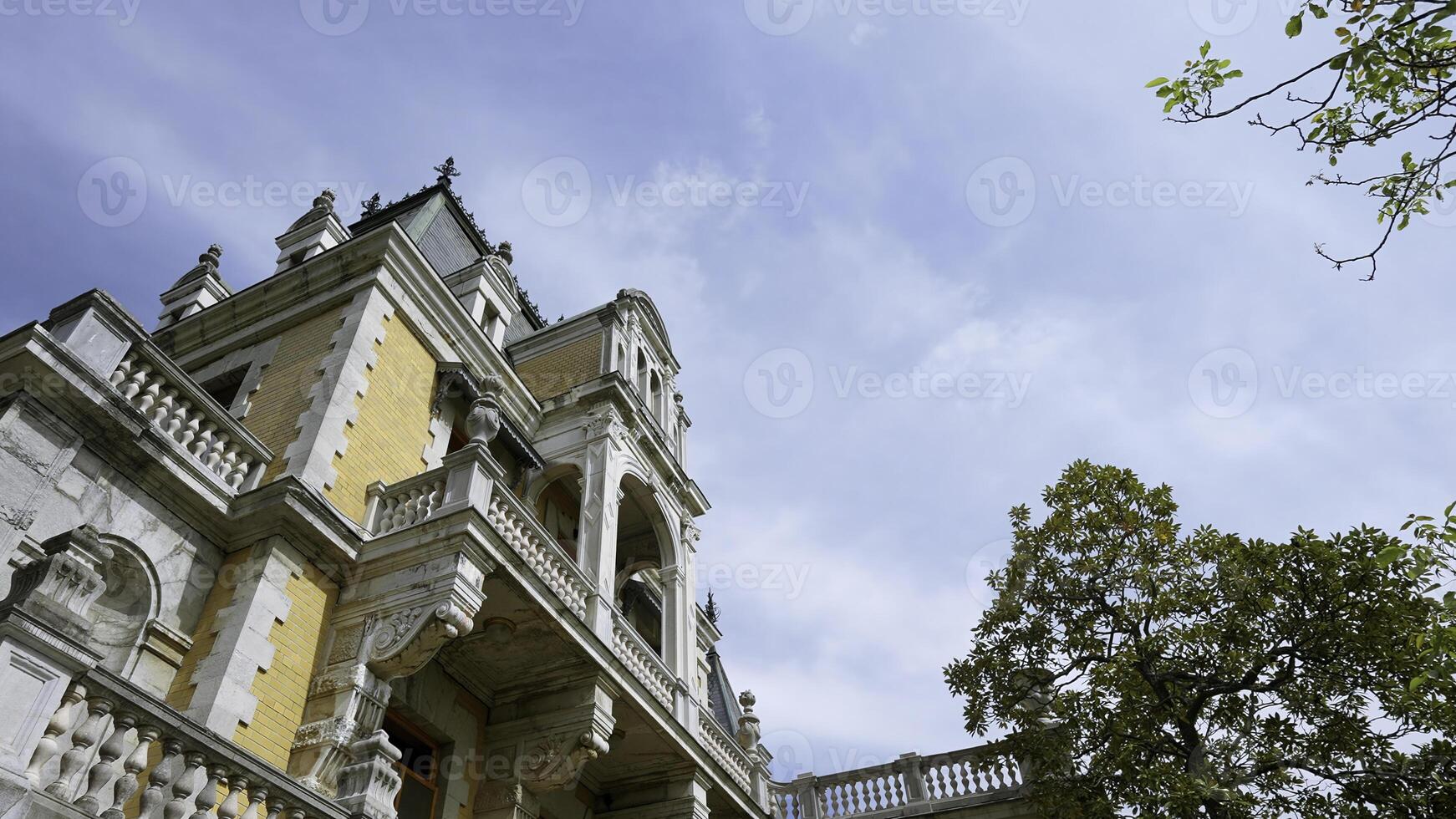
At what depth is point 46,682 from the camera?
18.9 feet

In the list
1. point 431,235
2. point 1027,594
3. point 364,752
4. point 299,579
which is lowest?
point 364,752

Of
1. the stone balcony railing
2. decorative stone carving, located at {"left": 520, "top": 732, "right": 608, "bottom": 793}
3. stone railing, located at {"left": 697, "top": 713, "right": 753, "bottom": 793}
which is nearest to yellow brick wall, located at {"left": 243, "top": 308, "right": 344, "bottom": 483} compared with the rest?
the stone balcony railing

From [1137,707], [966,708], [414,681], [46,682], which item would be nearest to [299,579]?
[414,681]

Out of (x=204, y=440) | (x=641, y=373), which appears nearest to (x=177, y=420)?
(x=204, y=440)

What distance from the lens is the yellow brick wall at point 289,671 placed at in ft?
31.3

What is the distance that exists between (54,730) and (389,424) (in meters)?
7.99

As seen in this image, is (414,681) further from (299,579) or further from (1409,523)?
(1409,523)

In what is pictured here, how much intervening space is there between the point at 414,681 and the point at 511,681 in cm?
138

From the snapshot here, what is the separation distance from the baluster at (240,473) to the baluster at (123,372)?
1.61m

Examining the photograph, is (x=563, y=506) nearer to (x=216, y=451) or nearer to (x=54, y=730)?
(x=216, y=451)

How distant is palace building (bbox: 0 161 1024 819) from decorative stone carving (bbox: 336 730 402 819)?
1.2 inches

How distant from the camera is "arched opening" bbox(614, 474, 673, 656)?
58.0ft

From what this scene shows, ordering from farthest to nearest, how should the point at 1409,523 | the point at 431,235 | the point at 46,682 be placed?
the point at 431,235 < the point at 1409,523 < the point at 46,682

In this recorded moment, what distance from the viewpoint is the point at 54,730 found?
579cm
